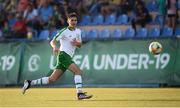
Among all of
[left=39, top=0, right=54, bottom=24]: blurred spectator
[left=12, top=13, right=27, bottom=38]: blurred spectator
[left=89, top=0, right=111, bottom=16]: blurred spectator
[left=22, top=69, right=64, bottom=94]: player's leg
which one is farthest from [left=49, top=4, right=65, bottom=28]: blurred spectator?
[left=22, top=69, right=64, bottom=94]: player's leg

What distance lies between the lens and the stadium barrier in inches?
764

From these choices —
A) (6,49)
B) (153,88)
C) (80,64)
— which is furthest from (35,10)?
(153,88)

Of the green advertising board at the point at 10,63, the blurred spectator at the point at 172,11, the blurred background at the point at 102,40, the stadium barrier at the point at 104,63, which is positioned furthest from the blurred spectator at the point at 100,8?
the green advertising board at the point at 10,63

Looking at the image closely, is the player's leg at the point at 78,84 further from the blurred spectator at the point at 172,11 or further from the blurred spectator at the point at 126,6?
the blurred spectator at the point at 126,6

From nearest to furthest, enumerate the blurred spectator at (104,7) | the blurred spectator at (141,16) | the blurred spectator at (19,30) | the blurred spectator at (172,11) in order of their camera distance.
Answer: the blurred spectator at (172,11) < the blurred spectator at (141,16) < the blurred spectator at (104,7) < the blurred spectator at (19,30)

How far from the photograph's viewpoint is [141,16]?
2303cm

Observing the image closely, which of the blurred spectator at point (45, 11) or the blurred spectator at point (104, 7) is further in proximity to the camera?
the blurred spectator at point (45, 11)

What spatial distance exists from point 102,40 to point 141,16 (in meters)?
3.09

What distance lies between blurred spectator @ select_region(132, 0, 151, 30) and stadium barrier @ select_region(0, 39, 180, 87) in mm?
3022

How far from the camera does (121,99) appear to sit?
14609mm

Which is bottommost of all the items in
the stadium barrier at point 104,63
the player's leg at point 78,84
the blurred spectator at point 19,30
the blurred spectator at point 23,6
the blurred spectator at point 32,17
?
the player's leg at point 78,84

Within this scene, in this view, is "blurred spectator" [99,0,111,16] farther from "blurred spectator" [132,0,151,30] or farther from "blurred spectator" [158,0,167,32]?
"blurred spectator" [158,0,167,32]

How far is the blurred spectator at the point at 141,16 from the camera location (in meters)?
23.0

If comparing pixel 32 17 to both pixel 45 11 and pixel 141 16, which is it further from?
pixel 141 16
